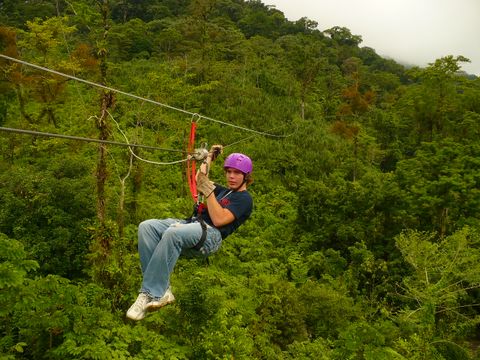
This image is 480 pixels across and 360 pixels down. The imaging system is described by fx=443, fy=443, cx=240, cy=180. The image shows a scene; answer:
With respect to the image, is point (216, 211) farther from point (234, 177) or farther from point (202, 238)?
point (234, 177)

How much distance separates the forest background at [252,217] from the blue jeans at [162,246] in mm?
624

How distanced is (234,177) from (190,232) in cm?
59

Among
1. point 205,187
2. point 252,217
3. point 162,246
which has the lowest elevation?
point 252,217

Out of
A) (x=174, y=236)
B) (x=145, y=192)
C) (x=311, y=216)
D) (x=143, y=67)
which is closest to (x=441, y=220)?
(x=311, y=216)

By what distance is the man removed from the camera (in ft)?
10.4

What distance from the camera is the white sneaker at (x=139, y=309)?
3051 mm

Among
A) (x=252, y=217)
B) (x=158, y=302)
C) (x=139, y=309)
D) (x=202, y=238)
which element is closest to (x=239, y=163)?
(x=202, y=238)

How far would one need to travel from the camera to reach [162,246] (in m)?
3.16

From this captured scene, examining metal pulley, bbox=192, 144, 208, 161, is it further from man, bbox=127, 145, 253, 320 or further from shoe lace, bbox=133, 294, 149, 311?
shoe lace, bbox=133, 294, 149, 311

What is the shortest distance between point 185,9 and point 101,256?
43069 mm

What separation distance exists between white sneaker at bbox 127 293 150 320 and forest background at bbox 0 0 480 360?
111 cm

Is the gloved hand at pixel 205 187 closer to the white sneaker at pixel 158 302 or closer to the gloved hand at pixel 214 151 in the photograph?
the gloved hand at pixel 214 151

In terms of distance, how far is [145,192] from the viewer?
12.8 metres

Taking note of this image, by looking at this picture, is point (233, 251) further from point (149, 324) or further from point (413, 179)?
point (413, 179)
